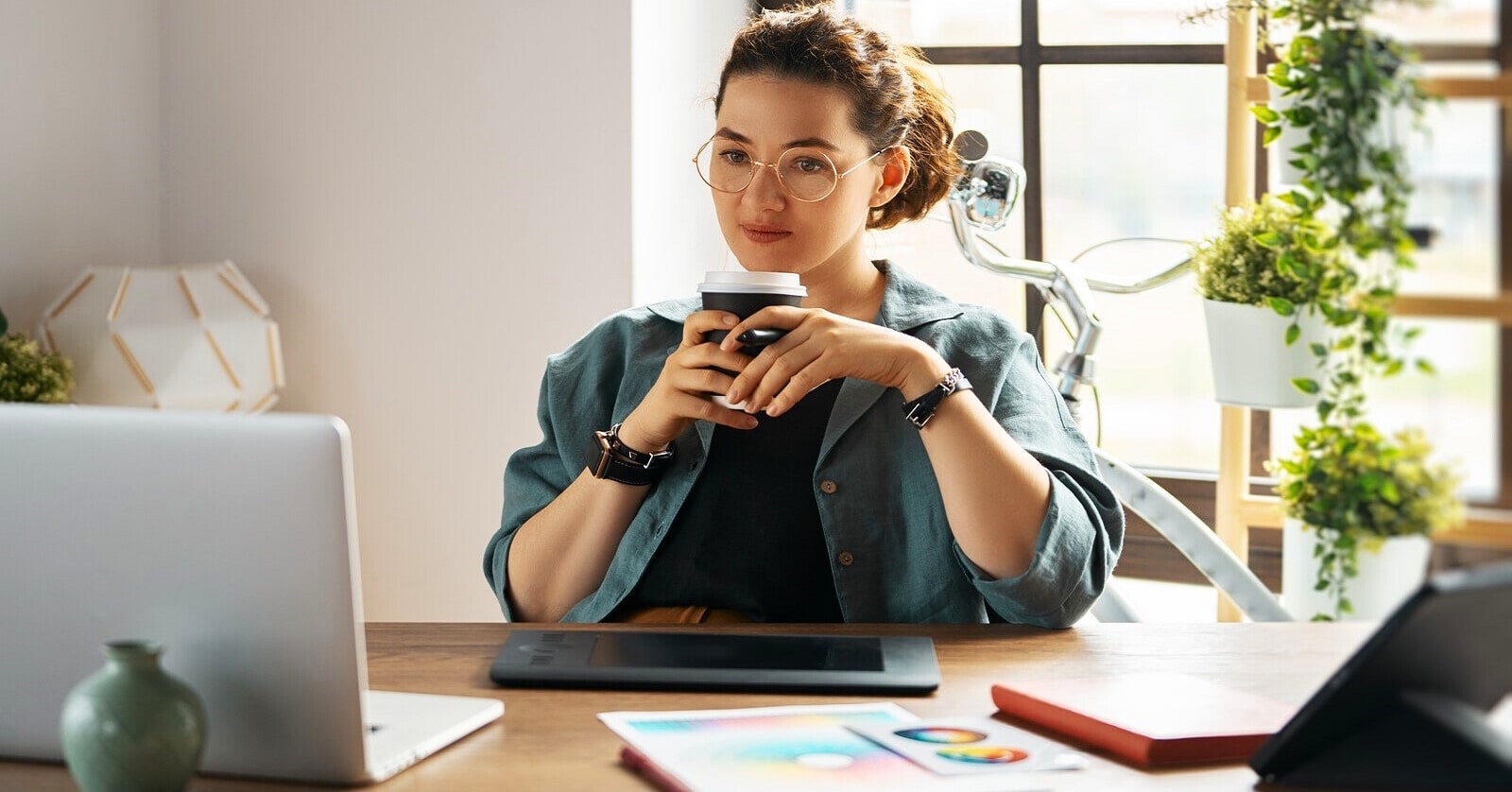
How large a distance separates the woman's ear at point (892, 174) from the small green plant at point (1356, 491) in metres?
0.97

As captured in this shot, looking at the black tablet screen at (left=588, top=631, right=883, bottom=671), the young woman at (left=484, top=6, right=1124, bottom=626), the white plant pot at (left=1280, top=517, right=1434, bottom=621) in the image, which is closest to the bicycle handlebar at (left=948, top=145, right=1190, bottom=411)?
the young woman at (left=484, top=6, right=1124, bottom=626)

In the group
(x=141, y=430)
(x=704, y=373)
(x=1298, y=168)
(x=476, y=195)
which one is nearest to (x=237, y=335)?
(x=476, y=195)

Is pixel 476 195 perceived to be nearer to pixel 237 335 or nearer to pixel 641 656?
pixel 237 335

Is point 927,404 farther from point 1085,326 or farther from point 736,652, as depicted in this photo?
point 1085,326

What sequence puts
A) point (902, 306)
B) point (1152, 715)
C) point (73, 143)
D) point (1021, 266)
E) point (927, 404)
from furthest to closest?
point (73, 143), point (1021, 266), point (902, 306), point (927, 404), point (1152, 715)

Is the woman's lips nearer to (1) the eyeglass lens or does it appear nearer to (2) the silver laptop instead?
(1) the eyeglass lens

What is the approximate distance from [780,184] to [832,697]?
0.71 meters

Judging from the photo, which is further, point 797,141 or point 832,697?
point 797,141

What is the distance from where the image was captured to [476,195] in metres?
2.76

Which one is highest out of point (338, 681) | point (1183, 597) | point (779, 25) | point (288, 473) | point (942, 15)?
point (942, 15)

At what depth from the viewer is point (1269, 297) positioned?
0.82 meters

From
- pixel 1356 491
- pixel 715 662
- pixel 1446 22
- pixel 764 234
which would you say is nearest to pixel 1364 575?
pixel 1356 491

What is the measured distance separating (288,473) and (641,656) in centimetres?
39

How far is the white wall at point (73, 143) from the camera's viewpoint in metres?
2.54
